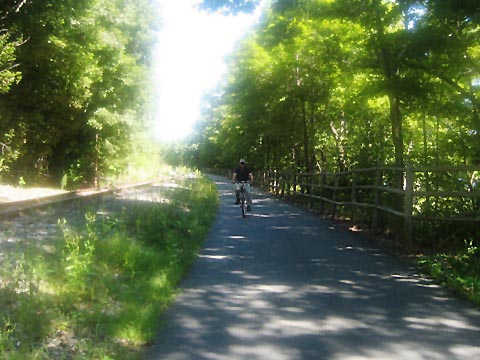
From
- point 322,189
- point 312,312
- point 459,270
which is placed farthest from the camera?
point 322,189

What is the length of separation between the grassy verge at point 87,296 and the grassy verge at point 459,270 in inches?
146

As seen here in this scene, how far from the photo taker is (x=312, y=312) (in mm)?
5391

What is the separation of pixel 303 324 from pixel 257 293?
129 cm

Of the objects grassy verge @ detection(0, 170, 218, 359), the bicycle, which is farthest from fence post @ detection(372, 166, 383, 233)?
grassy verge @ detection(0, 170, 218, 359)

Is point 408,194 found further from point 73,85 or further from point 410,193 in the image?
point 73,85

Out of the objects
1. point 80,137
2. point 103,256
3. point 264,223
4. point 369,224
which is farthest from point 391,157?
point 80,137

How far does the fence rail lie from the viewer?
9156 millimetres

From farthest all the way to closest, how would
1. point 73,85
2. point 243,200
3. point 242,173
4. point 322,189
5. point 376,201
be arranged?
point 322,189 < point 73,85 < point 242,173 < point 243,200 < point 376,201

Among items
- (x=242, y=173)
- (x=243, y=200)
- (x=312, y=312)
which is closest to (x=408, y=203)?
(x=312, y=312)

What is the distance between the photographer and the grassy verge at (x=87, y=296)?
13.7 ft

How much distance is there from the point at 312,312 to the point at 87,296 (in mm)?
2473

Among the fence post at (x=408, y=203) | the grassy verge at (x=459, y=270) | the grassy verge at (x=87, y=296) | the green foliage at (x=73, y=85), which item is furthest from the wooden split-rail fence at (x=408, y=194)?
the green foliage at (x=73, y=85)

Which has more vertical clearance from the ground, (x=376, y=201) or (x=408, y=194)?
(x=408, y=194)

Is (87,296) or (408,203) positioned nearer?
(87,296)
